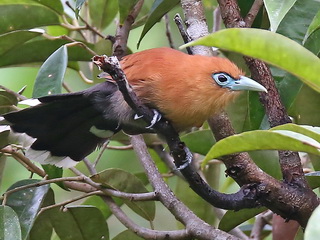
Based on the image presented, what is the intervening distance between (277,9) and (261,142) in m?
0.36

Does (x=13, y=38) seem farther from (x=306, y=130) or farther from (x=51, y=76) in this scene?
(x=306, y=130)

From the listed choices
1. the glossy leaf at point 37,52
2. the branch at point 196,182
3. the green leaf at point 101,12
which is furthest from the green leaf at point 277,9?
the green leaf at point 101,12

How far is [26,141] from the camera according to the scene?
217 centimetres

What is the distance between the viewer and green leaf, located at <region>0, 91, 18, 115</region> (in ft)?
7.12

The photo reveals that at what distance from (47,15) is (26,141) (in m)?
0.55

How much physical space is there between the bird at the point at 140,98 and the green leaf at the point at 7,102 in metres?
0.07

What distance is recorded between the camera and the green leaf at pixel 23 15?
7.63 ft

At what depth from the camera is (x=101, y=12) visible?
9.16 ft

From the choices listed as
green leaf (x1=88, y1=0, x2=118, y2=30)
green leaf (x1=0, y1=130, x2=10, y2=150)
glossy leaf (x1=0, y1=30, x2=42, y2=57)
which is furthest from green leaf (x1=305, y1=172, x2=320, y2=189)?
green leaf (x1=88, y1=0, x2=118, y2=30)

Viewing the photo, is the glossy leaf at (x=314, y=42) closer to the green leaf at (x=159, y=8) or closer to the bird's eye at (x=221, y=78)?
the bird's eye at (x=221, y=78)

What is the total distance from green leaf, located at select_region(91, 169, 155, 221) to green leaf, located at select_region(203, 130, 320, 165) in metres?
0.94

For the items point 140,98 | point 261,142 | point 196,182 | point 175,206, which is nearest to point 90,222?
point 175,206

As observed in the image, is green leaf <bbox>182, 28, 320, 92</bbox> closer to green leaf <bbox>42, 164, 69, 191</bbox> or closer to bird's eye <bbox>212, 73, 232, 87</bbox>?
bird's eye <bbox>212, 73, 232, 87</bbox>

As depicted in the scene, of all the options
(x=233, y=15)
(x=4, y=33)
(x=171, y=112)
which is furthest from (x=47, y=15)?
(x=233, y=15)
